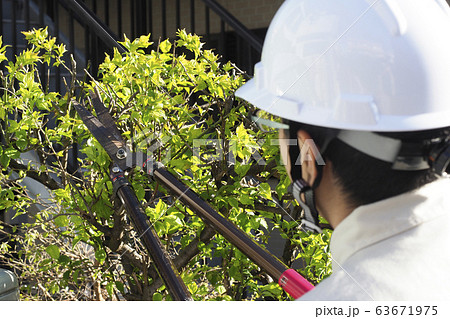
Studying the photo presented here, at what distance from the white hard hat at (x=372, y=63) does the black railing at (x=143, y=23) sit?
3658 mm

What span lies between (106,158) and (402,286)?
1914mm

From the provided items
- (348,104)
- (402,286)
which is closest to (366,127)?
(348,104)

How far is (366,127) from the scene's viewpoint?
135 centimetres

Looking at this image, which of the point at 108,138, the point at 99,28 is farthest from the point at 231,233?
the point at 99,28

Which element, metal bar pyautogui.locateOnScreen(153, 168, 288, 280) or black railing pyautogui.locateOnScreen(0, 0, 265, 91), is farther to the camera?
black railing pyautogui.locateOnScreen(0, 0, 265, 91)

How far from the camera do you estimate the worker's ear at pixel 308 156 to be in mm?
1392

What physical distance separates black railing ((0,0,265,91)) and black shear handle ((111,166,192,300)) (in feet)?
10.0

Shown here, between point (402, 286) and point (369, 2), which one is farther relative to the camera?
point (369, 2)

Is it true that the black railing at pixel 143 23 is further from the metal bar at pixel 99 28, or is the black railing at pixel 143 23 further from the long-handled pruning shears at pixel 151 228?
the long-handled pruning shears at pixel 151 228

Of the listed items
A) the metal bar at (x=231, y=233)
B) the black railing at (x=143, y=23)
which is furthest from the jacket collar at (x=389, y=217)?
the black railing at (x=143, y=23)

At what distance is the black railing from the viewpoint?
18.5 ft

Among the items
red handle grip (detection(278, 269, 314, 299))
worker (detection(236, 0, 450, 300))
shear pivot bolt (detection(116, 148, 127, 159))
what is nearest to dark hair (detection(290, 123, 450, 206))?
worker (detection(236, 0, 450, 300))

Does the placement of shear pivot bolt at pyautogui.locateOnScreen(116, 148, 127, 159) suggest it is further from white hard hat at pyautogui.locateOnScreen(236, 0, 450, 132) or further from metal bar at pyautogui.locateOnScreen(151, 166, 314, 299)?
white hard hat at pyautogui.locateOnScreen(236, 0, 450, 132)

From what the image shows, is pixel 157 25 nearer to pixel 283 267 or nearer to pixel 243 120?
pixel 243 120
